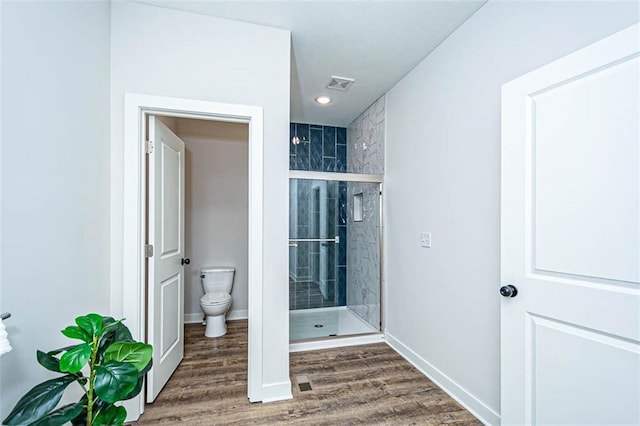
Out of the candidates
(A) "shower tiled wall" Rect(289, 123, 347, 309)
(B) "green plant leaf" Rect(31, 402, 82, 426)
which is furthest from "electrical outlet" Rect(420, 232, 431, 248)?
(B) "green plant leaf" Rect(31, 402, 82, 426)

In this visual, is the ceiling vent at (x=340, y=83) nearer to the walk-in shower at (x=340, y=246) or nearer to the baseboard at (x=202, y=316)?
the walk-in shower at (x=340, y=246)

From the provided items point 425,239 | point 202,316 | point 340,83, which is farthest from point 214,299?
point 340,83

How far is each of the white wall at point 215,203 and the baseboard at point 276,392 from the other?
1809mm

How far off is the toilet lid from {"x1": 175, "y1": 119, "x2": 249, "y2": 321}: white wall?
0.47 metres

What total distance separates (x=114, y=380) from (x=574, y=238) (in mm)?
1852

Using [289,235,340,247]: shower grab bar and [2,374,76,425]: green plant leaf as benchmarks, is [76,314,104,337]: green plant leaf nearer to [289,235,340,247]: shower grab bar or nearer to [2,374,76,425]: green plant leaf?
[2,374,76,425]: green plant leaf

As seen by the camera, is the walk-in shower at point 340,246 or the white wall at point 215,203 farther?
the white wall at point 215,203

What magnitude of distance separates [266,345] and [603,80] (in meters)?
2.26

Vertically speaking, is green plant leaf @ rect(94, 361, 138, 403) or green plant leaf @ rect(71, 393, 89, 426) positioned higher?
green plant leaf @ rect(94, 361, 138, 403)

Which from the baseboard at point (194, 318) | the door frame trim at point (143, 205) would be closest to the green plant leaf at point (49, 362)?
the door frame trim at point (143, 205)

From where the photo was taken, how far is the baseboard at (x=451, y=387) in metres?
1.79

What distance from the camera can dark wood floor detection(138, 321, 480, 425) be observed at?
6.02 feet

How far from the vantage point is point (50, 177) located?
130cm

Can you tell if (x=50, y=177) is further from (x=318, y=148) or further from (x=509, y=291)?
(x=318, y=148)
